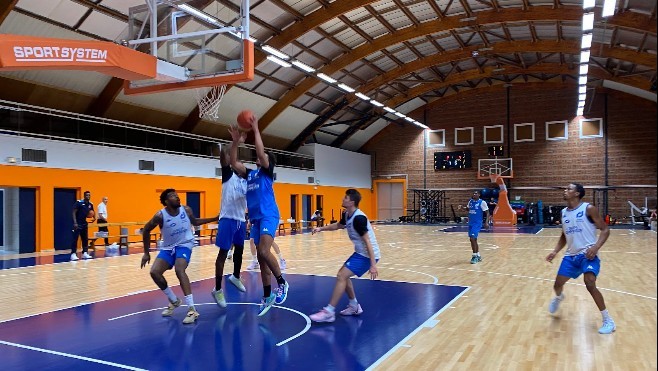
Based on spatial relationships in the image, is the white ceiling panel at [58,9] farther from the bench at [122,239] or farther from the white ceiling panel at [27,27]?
the bench at [122,239]

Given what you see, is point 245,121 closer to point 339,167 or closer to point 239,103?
point 239,103

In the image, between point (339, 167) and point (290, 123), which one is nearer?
point (290, 123)

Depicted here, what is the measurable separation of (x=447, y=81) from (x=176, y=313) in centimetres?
2561

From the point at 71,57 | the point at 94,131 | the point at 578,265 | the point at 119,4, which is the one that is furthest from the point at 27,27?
the point at 578,265

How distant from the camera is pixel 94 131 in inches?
692

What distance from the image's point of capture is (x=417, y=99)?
3225 cm

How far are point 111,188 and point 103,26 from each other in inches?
208

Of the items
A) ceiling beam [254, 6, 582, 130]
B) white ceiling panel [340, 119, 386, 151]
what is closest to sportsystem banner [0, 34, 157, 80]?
ceiling beam [254, 6, 582, 130]

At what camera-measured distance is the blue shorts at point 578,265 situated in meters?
5.34

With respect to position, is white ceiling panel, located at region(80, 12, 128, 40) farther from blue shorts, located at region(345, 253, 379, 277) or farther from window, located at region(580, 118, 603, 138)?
window, located at region(580, 118, 603, 138)

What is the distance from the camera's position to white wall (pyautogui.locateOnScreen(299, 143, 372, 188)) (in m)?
30.0

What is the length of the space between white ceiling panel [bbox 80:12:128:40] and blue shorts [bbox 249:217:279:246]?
12475mm

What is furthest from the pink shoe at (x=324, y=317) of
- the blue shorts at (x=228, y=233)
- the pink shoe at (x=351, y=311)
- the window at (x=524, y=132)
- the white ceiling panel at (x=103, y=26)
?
the window at (x=524, y=132)

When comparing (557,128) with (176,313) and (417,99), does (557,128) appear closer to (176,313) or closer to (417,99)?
(417,99)
